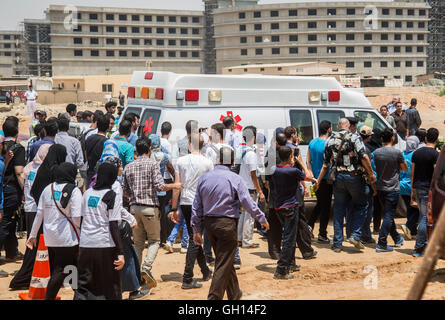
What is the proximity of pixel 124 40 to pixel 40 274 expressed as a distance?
102884 millimetres

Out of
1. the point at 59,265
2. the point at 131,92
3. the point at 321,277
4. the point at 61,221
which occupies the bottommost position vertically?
the point at 321,277

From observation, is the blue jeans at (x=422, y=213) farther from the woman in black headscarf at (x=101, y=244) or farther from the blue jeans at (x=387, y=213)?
the woman in black headscarf at (x=101, y=244)

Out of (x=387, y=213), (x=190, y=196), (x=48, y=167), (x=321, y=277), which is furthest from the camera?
(x=387, y=213)

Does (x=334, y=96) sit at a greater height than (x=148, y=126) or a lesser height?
greater

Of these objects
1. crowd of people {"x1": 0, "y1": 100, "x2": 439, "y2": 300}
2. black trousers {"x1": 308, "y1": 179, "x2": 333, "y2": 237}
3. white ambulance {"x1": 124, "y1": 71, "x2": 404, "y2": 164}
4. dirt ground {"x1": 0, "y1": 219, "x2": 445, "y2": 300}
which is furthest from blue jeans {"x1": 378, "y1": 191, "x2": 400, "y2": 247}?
white ambulance {"x1": 124, "y1": 71, "x2": 404, "y2": 164}

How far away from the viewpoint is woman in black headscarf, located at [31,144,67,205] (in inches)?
287

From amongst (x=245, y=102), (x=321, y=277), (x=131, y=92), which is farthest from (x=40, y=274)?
(x=131, y=92)

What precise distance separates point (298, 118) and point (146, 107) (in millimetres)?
2961

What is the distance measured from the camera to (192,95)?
10.5 meters

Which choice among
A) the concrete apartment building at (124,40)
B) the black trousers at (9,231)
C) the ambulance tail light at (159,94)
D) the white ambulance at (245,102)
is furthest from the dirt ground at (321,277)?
the concrete apartment building at (124,40)

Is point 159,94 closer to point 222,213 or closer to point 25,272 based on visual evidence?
point 25,272

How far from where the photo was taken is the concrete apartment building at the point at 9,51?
4700 inches

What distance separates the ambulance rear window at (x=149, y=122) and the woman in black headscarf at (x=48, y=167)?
3188mm
